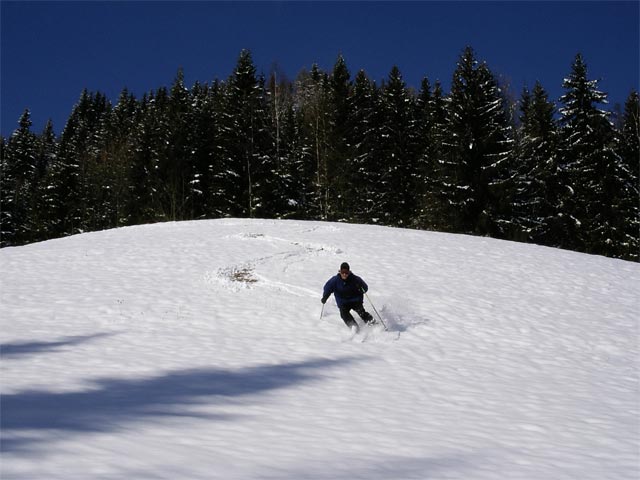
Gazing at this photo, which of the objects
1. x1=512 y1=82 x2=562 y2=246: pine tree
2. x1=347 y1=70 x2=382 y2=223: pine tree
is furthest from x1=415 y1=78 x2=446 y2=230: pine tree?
x1=512 y1=82 x2=562 y2=246: pine tree

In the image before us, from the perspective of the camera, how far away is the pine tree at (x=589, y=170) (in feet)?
97.6

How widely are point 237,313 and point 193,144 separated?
3260 centimetres

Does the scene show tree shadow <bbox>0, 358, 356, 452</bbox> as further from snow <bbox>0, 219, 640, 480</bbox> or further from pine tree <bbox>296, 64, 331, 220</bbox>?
pine tree <bbox>296, 64, 331, 220</bbox>

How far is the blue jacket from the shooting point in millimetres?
12719

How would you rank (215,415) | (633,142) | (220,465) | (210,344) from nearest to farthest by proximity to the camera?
(220,465) < (215,415) < (210,344) < (633,142)

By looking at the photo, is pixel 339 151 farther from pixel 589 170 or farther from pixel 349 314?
pixel 349 314

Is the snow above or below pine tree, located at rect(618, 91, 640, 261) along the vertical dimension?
below

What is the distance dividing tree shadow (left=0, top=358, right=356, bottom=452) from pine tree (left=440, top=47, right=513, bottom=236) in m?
24.2

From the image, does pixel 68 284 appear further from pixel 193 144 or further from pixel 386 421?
pixel 193 144

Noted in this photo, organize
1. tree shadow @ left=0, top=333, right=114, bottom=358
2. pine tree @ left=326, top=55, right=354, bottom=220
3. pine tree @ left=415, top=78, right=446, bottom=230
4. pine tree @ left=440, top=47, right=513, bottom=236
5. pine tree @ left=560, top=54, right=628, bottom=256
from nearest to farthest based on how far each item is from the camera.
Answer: tree shadow @ left=0, top=333, right=114, bottom=358, pine tree @ left=560, top=54, right=628, bottom=256, pine tree @ left=440, top=47, right=513, bottom=236, pine tree @ left=415, top=78, right=446, bottom=230, pine tree @ left=326, top=55, right=354, bottom=220

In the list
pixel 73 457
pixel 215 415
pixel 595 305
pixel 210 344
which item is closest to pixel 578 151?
pixel 595 305

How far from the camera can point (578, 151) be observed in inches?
1267

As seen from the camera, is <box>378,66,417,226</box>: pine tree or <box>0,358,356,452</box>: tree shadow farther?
<box>378,66,417,226</box>: pine tree

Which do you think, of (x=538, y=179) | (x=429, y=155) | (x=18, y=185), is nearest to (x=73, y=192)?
(x=18, y=185)
